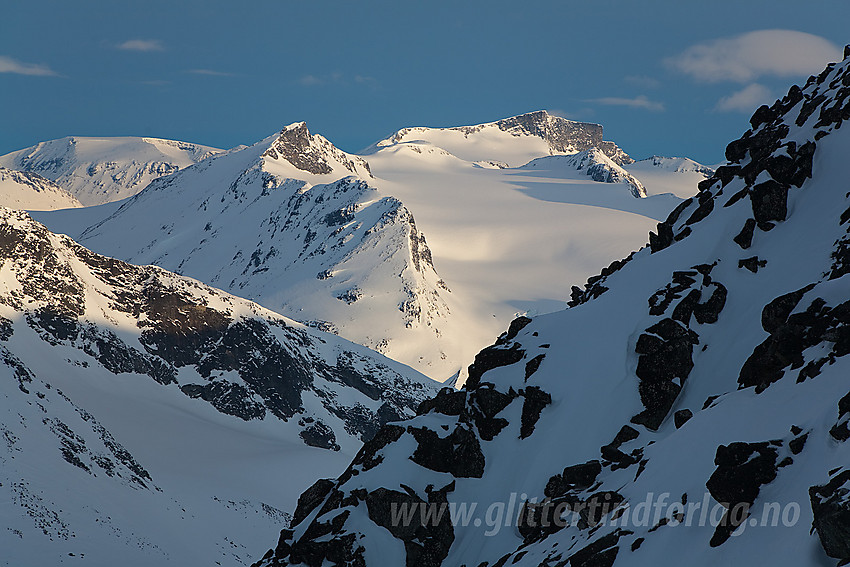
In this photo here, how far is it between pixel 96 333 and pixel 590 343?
7705 centimetres

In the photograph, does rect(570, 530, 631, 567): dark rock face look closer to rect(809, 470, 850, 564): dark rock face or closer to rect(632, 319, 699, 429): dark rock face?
rect(809, 470, 850, 564): dark rock face

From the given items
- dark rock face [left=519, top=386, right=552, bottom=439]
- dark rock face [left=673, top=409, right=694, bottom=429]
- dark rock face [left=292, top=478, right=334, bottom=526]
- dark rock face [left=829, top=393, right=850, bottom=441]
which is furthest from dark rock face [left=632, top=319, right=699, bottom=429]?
dark rock face [left=292, top=478, right=334, bottom=526]

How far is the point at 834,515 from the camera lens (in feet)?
55.0

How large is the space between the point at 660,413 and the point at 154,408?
76139mm

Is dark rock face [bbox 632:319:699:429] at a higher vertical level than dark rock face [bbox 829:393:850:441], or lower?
higher

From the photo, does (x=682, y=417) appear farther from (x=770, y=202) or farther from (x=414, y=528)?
(x=770, y=202)

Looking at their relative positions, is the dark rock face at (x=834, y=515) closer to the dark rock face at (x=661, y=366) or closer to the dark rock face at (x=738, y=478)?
the dark rock face at (x=738, y=478)

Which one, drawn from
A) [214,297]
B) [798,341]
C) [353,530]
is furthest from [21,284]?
[798,341]

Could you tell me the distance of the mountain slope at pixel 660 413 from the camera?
72.5 ft

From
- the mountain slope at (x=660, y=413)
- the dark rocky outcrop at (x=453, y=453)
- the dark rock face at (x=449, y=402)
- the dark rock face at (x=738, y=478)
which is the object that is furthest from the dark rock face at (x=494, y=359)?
the dark rock face at (x=738, y=478)

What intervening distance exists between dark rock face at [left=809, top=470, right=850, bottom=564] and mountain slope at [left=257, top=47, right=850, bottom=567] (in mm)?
1898

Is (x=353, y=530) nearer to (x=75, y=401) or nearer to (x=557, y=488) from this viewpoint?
(x=557, y=488)

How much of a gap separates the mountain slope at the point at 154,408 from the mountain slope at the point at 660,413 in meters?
21.2

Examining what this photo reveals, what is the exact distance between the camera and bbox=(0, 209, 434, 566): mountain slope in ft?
177
